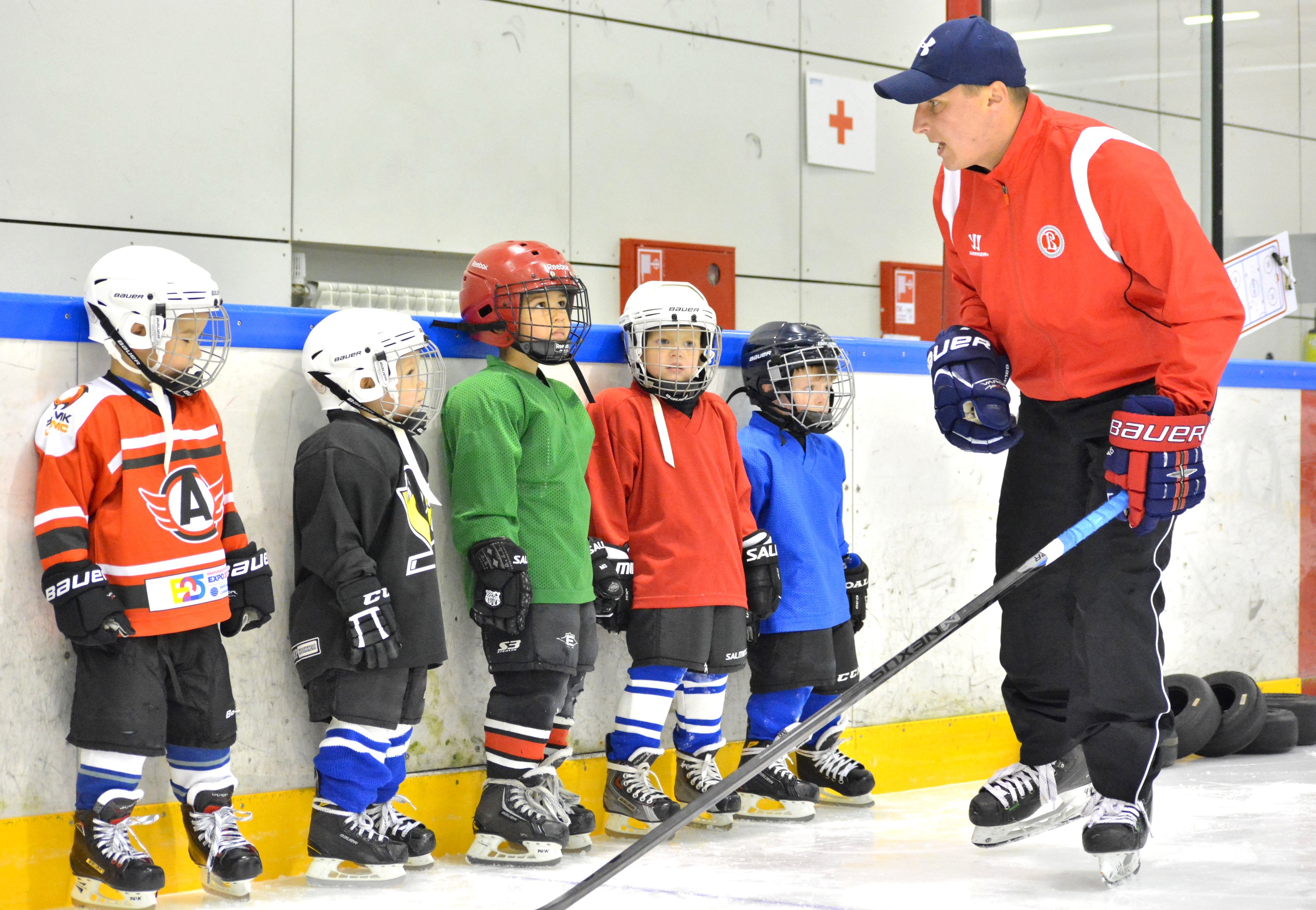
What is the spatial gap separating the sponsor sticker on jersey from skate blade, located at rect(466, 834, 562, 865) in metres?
0.77

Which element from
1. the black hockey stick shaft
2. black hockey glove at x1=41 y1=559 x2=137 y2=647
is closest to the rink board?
black hockey glove at x1=41 y1=559 x2=137 y2=647

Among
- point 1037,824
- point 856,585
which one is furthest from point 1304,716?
point 1037,824

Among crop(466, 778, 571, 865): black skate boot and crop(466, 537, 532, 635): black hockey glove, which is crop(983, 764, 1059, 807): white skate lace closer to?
crop(466, 778, 571, 865): black skate boot

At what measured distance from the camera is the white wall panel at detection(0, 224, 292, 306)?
17.0ft

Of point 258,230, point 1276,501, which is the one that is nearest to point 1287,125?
point 1276,501

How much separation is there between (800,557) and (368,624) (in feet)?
3.97

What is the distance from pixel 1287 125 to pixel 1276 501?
5.55 metres

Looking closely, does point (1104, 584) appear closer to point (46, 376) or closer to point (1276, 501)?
point (46, 376)

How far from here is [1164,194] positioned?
247 centimetres

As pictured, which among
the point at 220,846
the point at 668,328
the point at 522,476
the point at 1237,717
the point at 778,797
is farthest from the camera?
the point at 1237,717

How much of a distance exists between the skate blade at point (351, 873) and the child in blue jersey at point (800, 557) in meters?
1.02

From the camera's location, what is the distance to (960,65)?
2600 millimetres

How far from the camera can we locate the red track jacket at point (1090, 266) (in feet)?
7.98

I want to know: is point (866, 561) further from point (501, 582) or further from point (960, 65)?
point (960, 65)
